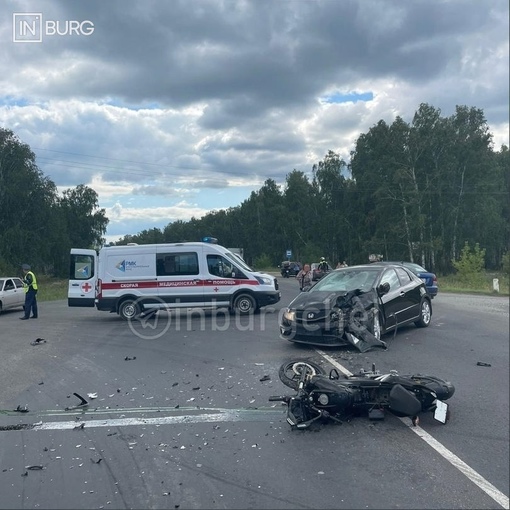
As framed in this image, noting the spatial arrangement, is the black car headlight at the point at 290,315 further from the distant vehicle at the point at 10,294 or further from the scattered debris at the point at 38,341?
the distant vehicle at the point at 10,294

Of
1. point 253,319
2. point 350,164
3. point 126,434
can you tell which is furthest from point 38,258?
point 126,434

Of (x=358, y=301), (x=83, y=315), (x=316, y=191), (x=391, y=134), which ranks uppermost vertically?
(x=391, y=134)

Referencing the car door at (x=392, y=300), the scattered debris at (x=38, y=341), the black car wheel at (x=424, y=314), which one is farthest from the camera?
the scattered debris at (x=38, y=341)

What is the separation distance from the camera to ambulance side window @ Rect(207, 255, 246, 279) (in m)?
16.7

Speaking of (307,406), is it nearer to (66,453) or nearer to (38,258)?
(66,453)

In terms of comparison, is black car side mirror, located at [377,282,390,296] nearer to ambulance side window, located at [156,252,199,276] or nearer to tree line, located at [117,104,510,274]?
ambulance side window, located at [156,252,199,276]

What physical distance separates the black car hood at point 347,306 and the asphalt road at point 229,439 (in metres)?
0.28

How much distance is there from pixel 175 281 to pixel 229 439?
11.5 meters

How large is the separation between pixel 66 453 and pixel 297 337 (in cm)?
565

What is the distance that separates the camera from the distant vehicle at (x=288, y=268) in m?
41.6

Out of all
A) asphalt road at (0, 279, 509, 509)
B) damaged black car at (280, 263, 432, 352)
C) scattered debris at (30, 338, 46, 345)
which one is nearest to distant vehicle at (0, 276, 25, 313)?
scattered debris at (30, 338, 46, 345)

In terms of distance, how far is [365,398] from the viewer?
5758mm

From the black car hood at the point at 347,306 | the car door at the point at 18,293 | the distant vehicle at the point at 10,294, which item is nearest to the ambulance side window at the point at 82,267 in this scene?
the distant vehicle at the point at 10,294

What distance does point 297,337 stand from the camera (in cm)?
1021
